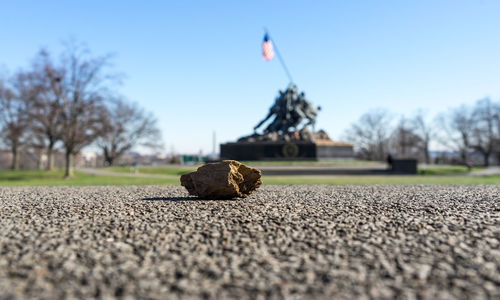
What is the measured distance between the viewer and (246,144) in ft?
105

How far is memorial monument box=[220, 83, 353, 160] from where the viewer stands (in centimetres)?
3186

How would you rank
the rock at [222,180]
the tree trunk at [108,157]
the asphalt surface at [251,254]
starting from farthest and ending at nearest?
the tree trunk at [108,157], the rock at [222,180], the asphalt surface at [251,254]

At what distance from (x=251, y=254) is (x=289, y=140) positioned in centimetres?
2868

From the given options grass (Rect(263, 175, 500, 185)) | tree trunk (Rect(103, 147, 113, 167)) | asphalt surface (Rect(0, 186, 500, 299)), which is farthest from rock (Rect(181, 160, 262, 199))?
tree trunk (Rect(103, 147, 113, 167))

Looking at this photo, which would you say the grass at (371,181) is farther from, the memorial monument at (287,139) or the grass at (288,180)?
the memorial monument at (287,139)

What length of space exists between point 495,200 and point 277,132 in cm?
2666

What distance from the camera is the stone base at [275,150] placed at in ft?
104

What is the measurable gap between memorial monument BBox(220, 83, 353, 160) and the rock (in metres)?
22.0

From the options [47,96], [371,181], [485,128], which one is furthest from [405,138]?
[47,96]

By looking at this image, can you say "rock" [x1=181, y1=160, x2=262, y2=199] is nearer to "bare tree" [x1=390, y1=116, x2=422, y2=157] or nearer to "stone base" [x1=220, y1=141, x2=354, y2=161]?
"stone base" [x1=220, y1=141, x2=354, y2=161]

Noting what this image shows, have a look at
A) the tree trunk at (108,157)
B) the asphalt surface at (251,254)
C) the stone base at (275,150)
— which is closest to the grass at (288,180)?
the stone base at (275,150)

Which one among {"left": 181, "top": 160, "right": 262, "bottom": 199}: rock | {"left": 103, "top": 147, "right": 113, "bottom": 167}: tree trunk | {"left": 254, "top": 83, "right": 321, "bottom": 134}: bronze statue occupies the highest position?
{"left": 254, "top": 83, "right": 321, "bottom": 134}: bronze statue

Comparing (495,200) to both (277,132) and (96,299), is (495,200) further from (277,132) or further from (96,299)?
(277,132)

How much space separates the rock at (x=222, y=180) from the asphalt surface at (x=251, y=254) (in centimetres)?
164
